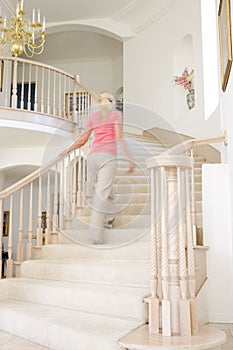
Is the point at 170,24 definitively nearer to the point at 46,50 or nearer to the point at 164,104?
the point at 164,104

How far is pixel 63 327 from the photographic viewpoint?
251 cm

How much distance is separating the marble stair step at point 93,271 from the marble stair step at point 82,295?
0.06 meters

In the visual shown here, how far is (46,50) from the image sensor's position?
10.5 m

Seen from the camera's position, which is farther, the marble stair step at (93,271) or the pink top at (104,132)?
the marble stair step at (93,271)

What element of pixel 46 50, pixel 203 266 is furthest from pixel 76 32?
pixel 203 266

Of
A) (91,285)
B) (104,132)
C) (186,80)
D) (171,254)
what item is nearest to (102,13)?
(186,80)

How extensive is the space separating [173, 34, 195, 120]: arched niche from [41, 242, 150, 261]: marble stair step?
13.7 feet

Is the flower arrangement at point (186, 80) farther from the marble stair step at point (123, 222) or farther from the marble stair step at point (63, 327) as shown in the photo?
the marble stair step at point (63, 327)

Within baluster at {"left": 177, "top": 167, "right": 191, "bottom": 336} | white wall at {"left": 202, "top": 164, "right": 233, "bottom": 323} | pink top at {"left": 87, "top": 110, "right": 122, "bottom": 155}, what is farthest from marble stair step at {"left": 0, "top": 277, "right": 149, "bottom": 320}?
pink top at {"left": 87, "top": 110, "right": 122, "bottom": 155}

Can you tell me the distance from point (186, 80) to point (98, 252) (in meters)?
4.43

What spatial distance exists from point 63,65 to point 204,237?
8.60 meters

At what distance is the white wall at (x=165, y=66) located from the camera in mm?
6398

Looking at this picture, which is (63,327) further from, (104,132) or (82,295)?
(104,132)

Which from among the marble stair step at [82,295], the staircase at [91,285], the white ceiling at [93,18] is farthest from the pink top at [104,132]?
the white ceiling at [93,18]
